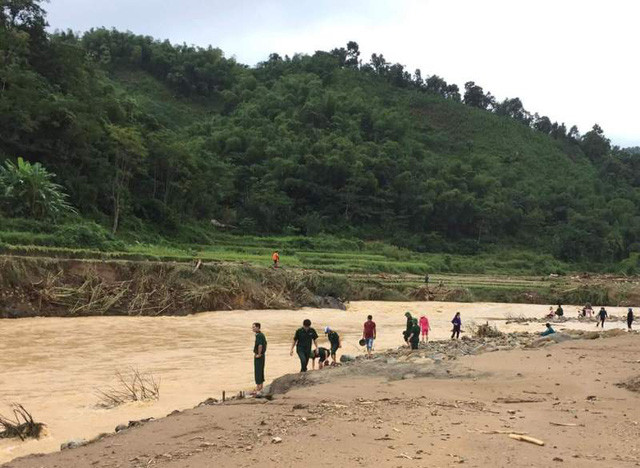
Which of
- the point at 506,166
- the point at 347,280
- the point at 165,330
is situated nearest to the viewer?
the point at 165,330

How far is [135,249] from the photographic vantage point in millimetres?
38469

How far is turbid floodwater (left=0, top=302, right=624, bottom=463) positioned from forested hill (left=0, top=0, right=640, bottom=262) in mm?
16622

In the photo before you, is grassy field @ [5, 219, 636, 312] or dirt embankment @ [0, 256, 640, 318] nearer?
dirt embankment @ [0, 256, 640, 318]

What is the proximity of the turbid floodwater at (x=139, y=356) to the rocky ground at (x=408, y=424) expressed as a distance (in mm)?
1910

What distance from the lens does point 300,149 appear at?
259 feet

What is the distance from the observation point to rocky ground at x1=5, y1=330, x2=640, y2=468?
6812 mm

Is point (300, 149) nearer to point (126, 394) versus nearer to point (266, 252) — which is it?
point (266, 252)

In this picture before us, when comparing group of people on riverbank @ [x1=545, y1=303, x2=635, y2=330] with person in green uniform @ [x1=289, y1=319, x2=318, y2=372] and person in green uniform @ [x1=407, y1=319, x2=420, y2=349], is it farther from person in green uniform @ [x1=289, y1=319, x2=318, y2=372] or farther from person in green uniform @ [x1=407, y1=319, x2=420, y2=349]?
person in green uniform @ [x1=289, y1=319, x2=318, y2=372]

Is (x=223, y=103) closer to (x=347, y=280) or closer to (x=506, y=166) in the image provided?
(x=506, y=166)

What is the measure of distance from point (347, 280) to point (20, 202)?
22.1 metres

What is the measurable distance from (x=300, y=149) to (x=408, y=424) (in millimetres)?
72175

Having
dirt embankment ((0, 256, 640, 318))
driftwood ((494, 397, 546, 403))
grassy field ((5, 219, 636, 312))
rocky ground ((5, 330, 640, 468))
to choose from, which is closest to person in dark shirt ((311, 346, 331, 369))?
rocky ground ((5, 330, 640, 468))

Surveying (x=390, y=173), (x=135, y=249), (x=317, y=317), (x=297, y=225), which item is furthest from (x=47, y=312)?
(x=390, y=173)

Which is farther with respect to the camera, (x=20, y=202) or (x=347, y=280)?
Result: (x=347, y=280)
